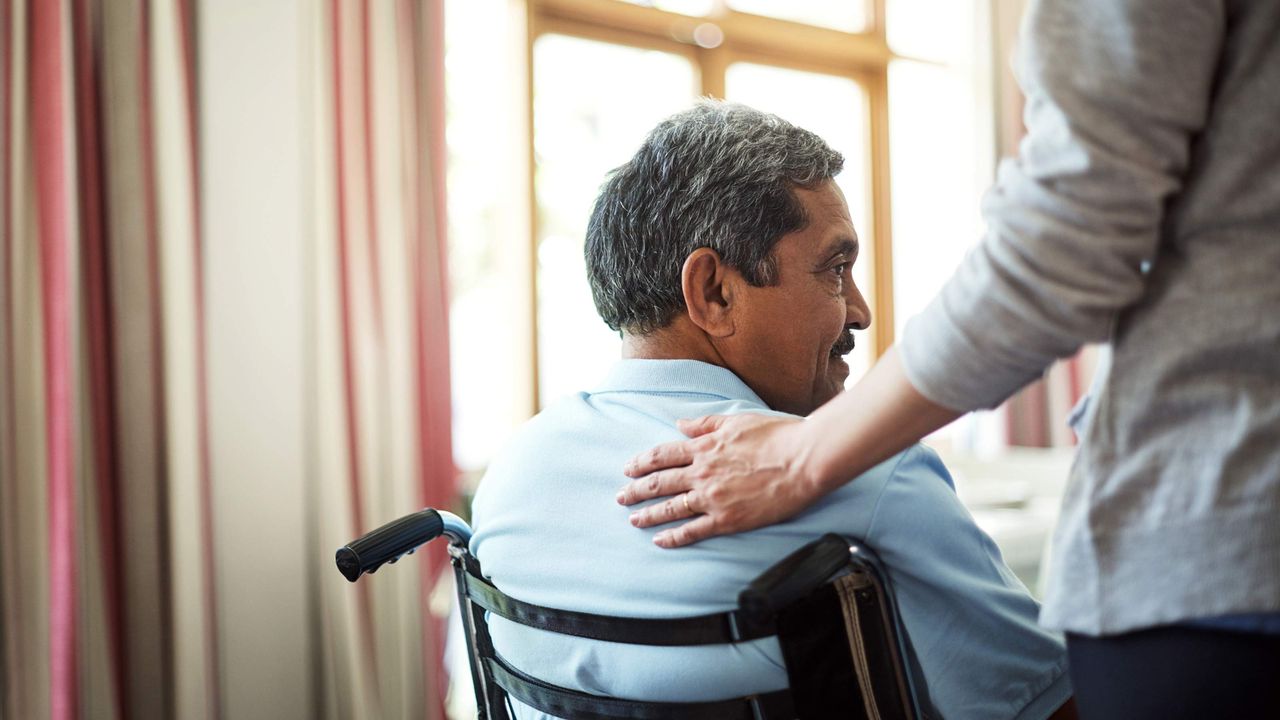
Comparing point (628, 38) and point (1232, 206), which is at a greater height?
point (628, 38)

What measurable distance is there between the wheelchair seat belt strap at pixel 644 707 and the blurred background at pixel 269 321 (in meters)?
1.70

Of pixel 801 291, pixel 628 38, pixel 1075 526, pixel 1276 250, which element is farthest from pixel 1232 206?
pixel 628 38

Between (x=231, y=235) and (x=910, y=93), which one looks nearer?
(x=231, y=235)

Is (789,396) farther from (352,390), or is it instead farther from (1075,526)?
(352,390)

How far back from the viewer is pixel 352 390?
2627mm

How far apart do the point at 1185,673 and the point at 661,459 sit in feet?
1.51

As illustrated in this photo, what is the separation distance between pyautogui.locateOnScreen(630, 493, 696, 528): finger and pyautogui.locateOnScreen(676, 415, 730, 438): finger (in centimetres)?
8

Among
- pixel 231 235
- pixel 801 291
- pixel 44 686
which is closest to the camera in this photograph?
pixel 801 291

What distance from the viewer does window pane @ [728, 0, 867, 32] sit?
12.4 feet

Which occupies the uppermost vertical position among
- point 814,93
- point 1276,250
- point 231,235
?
point 814,93

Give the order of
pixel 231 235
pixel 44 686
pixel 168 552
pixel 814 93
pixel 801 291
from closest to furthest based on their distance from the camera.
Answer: pixel 801 291, pixel 44 686, pixel 168 552, pixel 231 235, pixel 814 93

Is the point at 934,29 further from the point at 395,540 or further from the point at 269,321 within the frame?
the point at 395,540

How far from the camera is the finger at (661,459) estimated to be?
2.93 ft

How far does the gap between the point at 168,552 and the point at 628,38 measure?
2.25 m
